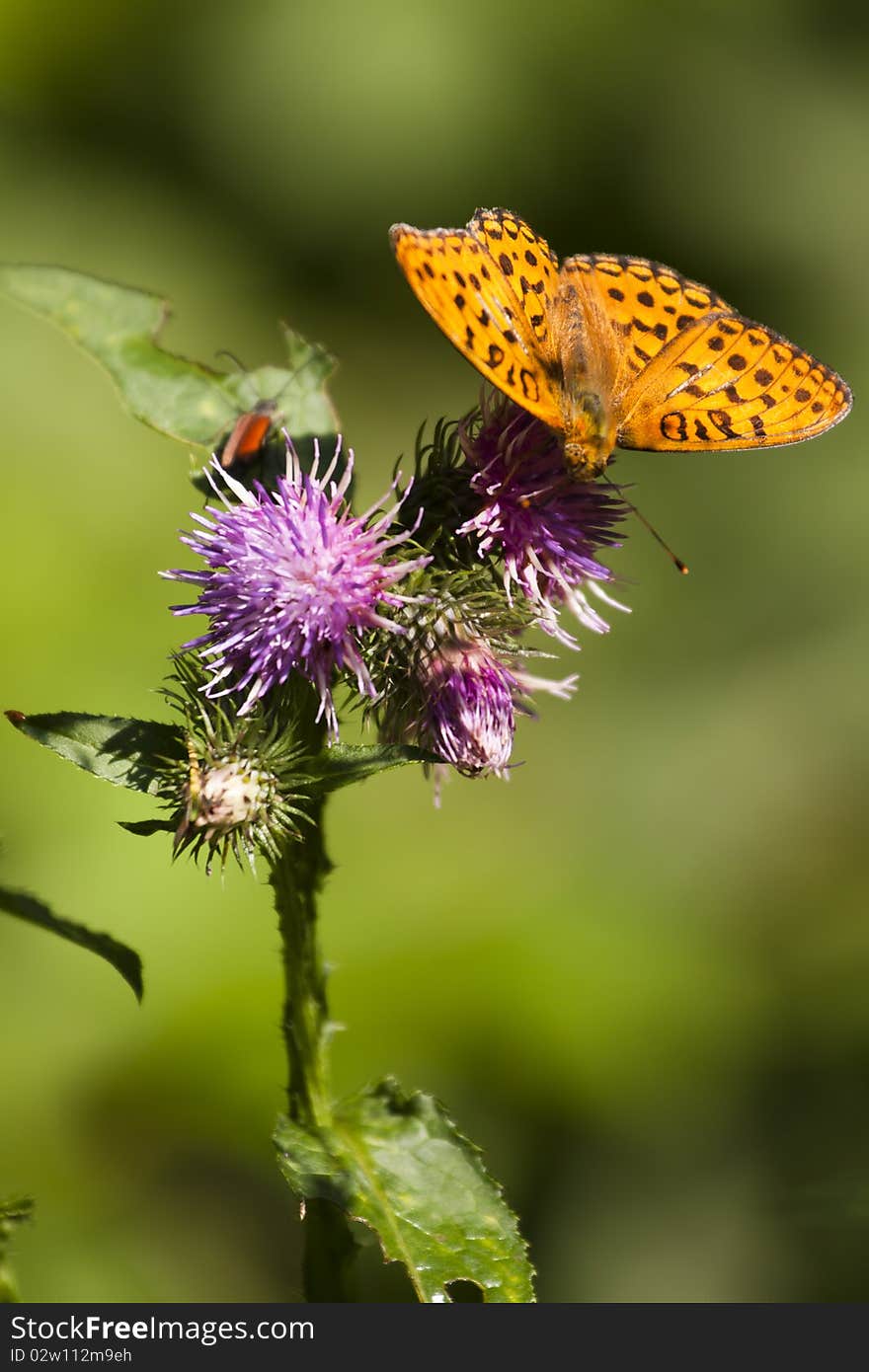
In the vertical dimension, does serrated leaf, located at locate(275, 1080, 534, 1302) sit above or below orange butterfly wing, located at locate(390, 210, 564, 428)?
below

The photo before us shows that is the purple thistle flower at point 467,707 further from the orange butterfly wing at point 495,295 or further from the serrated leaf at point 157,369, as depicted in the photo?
the serrated leaf at point 157,369

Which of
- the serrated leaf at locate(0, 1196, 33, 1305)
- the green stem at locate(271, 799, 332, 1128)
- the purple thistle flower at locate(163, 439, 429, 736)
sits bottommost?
the serrated leaf at locate(0, 1196, 33, 1305)

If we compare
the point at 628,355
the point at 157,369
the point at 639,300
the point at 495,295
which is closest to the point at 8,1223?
the point at 157,369

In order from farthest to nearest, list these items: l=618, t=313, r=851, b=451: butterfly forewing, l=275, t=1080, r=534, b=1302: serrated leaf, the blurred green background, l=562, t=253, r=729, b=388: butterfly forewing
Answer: the blurred green background < l=562, t=253, r=729, b=388: butterfly forewing < l=618, t=313, r=851, b=451: butterfly forewing < l=275, t=1080, r=534, b=1302: serrated leaf

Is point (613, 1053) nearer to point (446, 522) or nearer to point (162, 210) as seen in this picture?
point (446, 522)

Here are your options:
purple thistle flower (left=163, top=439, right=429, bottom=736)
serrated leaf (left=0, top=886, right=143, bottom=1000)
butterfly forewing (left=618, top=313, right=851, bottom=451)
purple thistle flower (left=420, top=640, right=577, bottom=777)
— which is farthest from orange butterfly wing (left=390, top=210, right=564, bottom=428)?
serrated leaf (left=0, top=886, right=143, bottom=1000)

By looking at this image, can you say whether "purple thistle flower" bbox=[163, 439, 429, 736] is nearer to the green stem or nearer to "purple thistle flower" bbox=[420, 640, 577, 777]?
"purple thistle flower" bbox=[420, 640, 577, 777]
